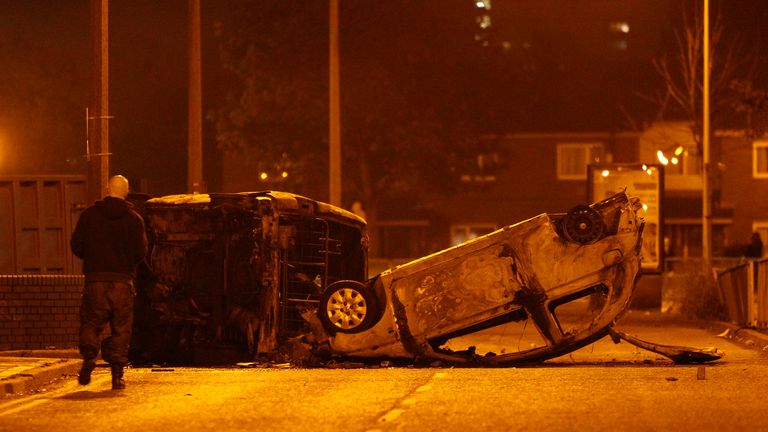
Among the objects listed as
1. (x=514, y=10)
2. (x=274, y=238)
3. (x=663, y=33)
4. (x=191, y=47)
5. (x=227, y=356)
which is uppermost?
(x=514, y=10)

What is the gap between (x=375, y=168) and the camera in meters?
52.3

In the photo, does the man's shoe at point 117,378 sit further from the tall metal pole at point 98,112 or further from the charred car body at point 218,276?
the tall metal pole at point 98,112

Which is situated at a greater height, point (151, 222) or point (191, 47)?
point (191, 47)

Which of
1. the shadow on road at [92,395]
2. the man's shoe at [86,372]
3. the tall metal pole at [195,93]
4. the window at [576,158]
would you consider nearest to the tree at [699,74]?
the window at [576,158]

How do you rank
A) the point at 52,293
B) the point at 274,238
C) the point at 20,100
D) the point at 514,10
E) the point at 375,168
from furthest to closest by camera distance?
the point at 514,10, the point at 20,100, the point at 375,168, the point at 52,293, the point at 274,238

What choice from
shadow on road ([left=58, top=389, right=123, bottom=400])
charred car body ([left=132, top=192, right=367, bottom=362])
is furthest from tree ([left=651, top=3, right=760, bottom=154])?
shadow on road ([left=58, top=389, right=123, bottom=400])

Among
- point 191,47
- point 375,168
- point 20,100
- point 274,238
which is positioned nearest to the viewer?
point 274,238

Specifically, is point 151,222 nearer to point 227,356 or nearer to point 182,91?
point 227,356

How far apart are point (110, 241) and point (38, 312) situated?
4.69m

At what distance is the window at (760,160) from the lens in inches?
2123

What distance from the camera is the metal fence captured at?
66.2 feet

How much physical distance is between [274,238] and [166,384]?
2.62m

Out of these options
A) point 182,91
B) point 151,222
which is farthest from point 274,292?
point 182,91

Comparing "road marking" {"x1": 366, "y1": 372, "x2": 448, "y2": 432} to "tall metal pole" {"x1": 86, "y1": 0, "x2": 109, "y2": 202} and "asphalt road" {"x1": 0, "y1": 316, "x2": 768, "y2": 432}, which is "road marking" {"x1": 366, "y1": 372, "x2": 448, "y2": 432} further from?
"tall metal pole" {"x1": 86, "y1": 0, "x2": 109, "y2": 202}
